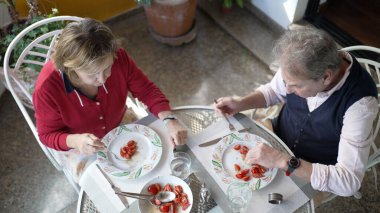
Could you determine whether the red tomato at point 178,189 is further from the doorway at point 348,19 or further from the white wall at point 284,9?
the doorway at point 348,19

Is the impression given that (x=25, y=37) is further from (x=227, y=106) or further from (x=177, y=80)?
(x=227, y=106)

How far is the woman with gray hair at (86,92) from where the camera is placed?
54.8 inches

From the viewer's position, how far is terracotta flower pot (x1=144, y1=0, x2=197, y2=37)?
113 inches

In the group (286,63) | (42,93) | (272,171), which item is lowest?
(272,171)

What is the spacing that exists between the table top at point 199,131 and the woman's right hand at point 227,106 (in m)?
0.03

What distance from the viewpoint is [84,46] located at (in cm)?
137

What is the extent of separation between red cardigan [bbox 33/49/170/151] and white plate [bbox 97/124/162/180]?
17 centimetres

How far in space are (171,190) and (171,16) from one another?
192cm

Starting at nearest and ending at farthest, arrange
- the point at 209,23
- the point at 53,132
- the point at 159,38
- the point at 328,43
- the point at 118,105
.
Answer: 1. the point at 328,43
2. the point at 53,132
3. the point at 118,105
4. the point at 159,38
5. the point at 209,23

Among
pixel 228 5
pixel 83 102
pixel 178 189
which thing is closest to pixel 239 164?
pixel 178 189

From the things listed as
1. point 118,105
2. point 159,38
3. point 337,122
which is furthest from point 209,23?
point 337,122

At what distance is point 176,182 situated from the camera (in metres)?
1.40

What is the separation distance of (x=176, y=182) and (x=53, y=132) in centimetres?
65

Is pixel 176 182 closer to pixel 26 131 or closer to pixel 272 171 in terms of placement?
pixel 272 171
